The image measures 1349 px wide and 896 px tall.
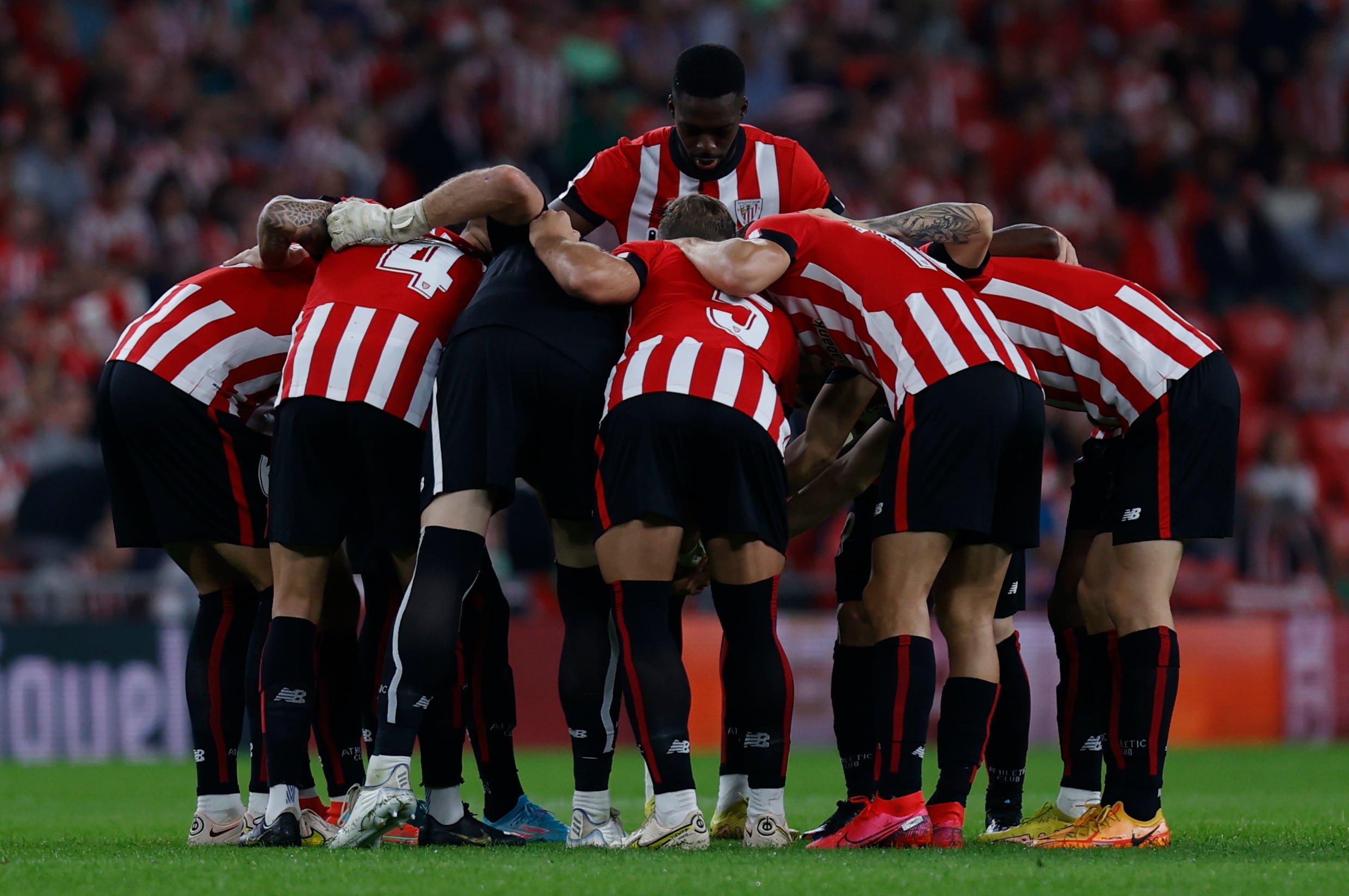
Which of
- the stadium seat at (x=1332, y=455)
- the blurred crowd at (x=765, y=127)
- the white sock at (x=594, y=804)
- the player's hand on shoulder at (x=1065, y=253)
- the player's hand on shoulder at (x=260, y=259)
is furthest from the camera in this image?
the stadium seat at (x=1332, y=455)

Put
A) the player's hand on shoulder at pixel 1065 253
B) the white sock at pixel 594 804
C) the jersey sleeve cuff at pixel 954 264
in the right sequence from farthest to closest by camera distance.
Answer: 1. the player's hand on shoulder at pixel 1065 253
2. the jersey sleeve cuff at pixel 954 264
3. the white sock at pixel 594 804

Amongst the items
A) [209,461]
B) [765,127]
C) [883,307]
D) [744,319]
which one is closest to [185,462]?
[209,461]

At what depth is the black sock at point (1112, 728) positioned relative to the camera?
214 inches

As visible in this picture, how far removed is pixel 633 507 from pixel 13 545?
7.52 metres

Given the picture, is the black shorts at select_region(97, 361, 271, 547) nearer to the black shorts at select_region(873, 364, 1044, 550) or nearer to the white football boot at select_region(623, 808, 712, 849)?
the white football boot at select_region(623, 808, 712, 849)

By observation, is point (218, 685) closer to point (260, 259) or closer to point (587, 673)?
point (587, 673)

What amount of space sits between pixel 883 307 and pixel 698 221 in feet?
2.42

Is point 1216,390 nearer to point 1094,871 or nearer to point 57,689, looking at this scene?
point 1094,871

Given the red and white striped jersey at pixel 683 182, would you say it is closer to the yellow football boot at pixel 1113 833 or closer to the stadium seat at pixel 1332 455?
the yellow football boot at pixel 1113 833

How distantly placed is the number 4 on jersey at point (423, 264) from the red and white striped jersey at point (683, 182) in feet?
3.59

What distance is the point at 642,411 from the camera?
5008mm

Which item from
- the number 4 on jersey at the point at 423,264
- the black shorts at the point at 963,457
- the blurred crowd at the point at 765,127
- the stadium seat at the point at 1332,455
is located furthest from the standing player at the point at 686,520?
the stadium seat at the point at 1332,455

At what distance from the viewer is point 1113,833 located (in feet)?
17.4

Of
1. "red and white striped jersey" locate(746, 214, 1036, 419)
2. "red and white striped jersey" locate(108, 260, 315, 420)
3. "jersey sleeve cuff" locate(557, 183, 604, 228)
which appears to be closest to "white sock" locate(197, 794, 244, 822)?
"red and white striped jersey" locate(108, 260, 315, 420)
